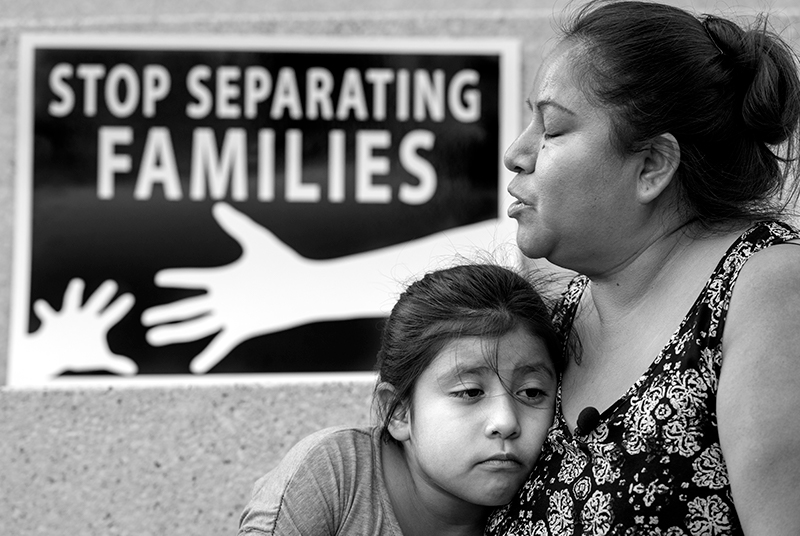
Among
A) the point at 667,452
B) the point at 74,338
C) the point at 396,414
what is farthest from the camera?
the point at 74,338

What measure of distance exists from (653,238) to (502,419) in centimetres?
40

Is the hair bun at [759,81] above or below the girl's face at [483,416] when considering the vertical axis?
above

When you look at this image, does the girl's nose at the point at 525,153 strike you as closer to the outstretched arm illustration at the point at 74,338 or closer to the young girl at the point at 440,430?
the young girl at the point at 440,430

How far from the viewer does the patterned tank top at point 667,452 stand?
1.47 meters

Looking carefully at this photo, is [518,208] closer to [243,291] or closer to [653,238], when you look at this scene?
[653,238]

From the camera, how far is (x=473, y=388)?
1.82 meters

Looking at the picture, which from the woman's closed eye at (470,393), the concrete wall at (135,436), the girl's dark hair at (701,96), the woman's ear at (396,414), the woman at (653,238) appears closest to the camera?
the woman at (653,238)

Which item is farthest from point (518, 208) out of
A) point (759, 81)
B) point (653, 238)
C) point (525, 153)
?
point (759, 81)

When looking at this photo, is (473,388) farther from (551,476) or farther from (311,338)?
(311,338)

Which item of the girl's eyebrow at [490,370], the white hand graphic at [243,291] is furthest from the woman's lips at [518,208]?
the white hand graphic at [243,291]

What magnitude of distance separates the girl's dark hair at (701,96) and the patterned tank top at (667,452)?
148 mm

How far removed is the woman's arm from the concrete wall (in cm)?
163

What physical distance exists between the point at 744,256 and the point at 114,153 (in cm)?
200

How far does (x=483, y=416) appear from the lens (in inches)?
70.5
